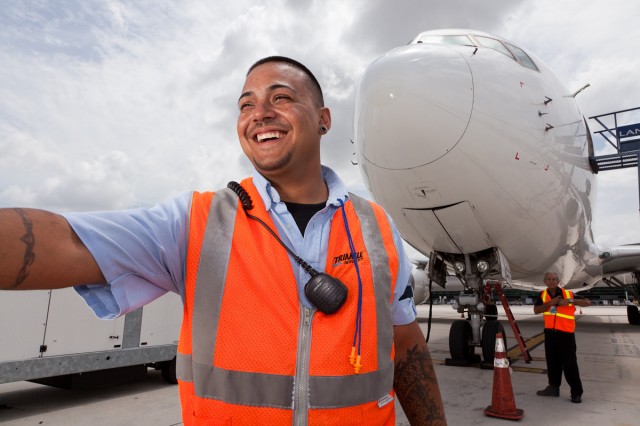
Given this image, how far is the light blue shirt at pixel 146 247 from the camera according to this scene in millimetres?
1014

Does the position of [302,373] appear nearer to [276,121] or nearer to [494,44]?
[276,121]

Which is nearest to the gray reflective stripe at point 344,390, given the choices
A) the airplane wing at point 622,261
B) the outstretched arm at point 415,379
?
the outstretched arm at point 415,379

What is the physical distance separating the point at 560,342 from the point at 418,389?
4.68 meters

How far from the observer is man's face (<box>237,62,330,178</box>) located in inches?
57.2

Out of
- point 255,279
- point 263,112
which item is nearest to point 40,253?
point 255,279

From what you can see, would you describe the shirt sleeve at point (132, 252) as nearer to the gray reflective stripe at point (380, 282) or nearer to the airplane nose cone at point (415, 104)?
the gray reflective stripe at point (380, 282)

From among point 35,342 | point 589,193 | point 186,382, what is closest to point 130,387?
point 35,342

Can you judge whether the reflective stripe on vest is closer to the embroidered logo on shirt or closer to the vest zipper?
the vest zipper

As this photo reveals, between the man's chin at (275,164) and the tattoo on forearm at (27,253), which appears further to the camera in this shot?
the man's chin at (275,164)

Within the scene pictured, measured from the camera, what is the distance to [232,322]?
1.15 meters

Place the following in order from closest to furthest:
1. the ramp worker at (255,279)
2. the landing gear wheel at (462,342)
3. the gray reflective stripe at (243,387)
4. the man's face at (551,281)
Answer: the ramp worker at (255,279) < the gray reflective stripe at (243,387) < the man's face at (551,281) < the landing gear wheel at (462,342)

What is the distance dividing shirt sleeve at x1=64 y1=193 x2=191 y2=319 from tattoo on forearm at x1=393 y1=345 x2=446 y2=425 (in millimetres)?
969

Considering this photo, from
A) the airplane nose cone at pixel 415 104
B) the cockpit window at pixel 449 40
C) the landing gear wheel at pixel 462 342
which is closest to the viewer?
the airplane nose cone at pixel 415 104

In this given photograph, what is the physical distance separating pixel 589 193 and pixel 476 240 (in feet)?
9.29
